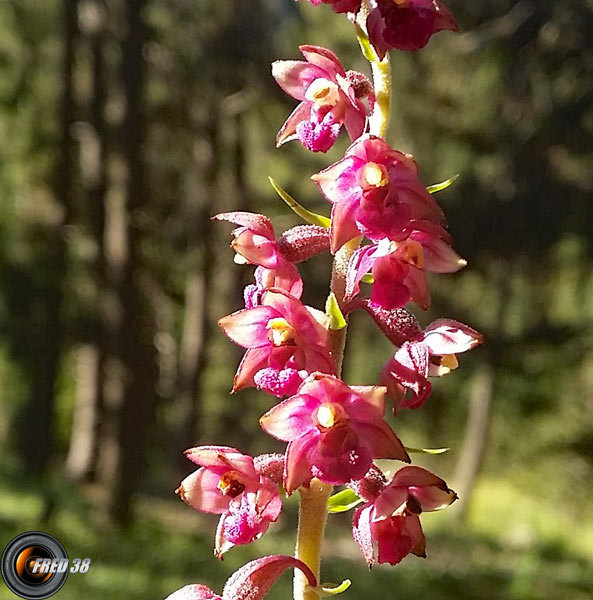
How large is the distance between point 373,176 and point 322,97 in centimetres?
14

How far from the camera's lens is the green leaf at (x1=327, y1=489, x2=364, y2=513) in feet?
3.06

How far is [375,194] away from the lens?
2.70ft

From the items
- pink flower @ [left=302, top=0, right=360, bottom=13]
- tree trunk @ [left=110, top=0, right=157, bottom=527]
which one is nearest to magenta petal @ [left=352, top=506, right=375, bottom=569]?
pink flower @ [left=302, top=0, right=360, bottom=13]

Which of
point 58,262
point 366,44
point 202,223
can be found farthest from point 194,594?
point 202,223

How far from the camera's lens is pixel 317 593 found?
875mm

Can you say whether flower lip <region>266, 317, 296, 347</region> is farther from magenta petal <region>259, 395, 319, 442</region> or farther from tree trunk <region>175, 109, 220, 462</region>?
tree trunk <region>175, 109, 220, 462</region>

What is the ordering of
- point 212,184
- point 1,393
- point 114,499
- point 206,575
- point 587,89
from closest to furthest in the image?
1. point 206,575
2. point 114,499
3. point 587,89
4. point 212,184
5. point 1,393

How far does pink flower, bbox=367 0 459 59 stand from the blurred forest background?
5.02m

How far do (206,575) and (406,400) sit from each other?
189 inches

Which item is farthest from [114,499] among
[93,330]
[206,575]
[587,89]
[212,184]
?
[587,89]

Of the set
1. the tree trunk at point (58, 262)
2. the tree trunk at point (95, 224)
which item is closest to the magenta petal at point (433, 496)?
the tree trunk at point (95, 224)

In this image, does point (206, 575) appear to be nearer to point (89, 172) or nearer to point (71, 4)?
point (89, 172)

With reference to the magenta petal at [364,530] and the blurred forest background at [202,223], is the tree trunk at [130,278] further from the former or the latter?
the magenta petal at [364,530]

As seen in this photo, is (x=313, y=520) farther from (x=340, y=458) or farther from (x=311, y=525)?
(x=340, y=458)
